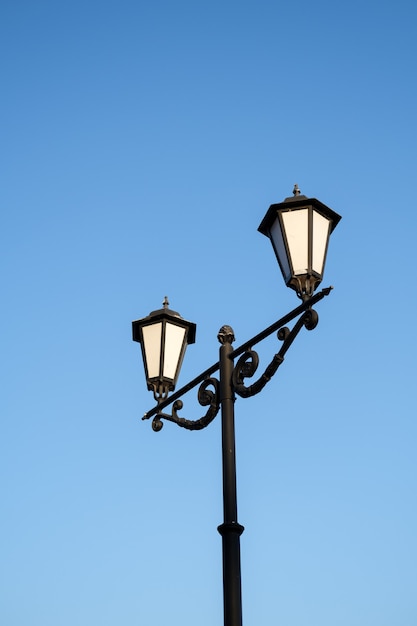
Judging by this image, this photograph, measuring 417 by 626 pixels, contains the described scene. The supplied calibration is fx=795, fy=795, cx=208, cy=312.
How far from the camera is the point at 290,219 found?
230 inches

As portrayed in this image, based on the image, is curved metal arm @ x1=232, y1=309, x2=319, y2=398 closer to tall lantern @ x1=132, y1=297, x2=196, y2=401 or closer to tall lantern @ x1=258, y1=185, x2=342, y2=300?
tall lantern @ x1=258, y1=185, x2=342, y2=300

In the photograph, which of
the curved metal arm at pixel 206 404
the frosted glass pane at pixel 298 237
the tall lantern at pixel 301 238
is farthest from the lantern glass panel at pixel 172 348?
the frosted glass pane at pixel 298 237

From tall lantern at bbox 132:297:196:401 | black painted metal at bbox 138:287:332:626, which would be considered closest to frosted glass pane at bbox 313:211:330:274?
black painted metal at bbox 138:287:332:626

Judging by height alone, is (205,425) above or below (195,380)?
below

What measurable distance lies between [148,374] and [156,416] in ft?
1.22

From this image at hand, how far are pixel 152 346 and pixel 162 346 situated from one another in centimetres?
11

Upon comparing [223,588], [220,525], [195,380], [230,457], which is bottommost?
[223,588]

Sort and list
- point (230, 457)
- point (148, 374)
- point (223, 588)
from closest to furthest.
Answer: point (223, 588) < point (230, 457) < point (148, 374)

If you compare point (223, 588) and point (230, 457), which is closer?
point (223, 588)

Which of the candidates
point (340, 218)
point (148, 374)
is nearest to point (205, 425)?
point (148, 374)

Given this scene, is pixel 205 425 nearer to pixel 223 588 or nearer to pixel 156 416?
pixel 156 416

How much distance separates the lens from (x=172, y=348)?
6.73 metres

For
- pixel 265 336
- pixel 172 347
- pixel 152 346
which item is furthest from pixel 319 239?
pixel 152 346

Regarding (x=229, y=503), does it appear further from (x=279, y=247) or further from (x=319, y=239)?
(x=319, y=239)
